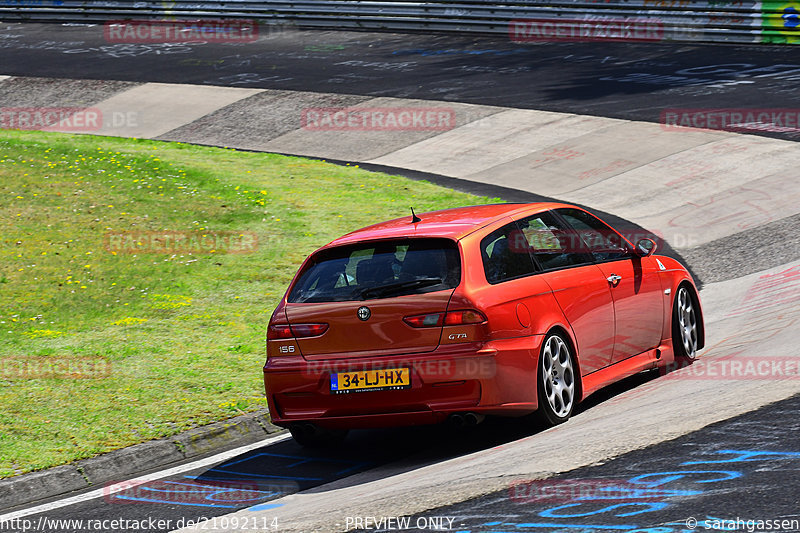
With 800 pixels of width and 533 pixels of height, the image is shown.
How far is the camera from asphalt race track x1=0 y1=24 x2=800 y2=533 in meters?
5.70

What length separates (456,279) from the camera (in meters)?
7.09

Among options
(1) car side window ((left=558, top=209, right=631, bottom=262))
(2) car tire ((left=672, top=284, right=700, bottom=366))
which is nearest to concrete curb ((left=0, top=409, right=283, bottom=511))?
(1) car side window ((left=558, top=209, right=631, bottom=262))

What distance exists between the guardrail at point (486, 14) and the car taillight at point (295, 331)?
20932 millimetres

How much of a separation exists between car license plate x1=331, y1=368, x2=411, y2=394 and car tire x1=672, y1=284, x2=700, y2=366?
2.91m

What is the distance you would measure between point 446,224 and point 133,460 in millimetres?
2752

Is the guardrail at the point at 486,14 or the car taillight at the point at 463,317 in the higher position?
the guardrail at the point at 486,14

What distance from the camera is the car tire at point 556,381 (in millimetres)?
7166

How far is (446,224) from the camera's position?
765 cm

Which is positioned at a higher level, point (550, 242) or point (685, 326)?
point (550, 242)

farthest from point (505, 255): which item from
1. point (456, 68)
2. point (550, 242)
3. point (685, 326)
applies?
point (456, 68)
